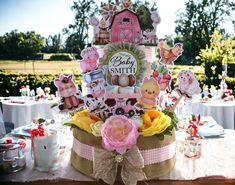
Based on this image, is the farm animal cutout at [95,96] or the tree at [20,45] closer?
the farm animal cutout at [95,96]

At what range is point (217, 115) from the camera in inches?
125

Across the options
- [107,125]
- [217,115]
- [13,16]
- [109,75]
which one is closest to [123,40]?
[109,75]

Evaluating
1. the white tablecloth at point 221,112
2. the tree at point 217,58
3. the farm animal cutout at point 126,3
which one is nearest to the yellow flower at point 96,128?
the farm animal cutout at point 126,3

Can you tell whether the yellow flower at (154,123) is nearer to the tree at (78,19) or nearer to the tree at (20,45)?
the tree at (78,19)

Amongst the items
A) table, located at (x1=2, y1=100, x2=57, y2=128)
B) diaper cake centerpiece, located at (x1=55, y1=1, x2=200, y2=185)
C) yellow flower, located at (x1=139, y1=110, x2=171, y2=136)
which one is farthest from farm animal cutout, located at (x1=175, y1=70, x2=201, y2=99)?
table, located at (x1=2, y1=100, x2=57, y2=128)

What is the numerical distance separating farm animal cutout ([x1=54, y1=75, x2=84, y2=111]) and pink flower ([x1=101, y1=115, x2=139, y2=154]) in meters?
0.14

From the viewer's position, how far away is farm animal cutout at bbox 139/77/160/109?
0.93m

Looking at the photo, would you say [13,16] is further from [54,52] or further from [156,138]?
[156,138]

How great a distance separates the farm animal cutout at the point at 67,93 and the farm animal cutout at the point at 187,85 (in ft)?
1.05

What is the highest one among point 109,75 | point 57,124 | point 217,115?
point 109,75

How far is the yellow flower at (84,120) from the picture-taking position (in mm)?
928

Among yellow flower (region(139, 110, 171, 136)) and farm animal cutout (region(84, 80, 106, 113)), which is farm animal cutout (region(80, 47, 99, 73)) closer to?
farm animal cutout (region(84, 80, 106, 113))

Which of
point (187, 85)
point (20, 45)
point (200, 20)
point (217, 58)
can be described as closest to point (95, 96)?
point (187, 85)

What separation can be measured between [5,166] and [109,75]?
1.38 ft
